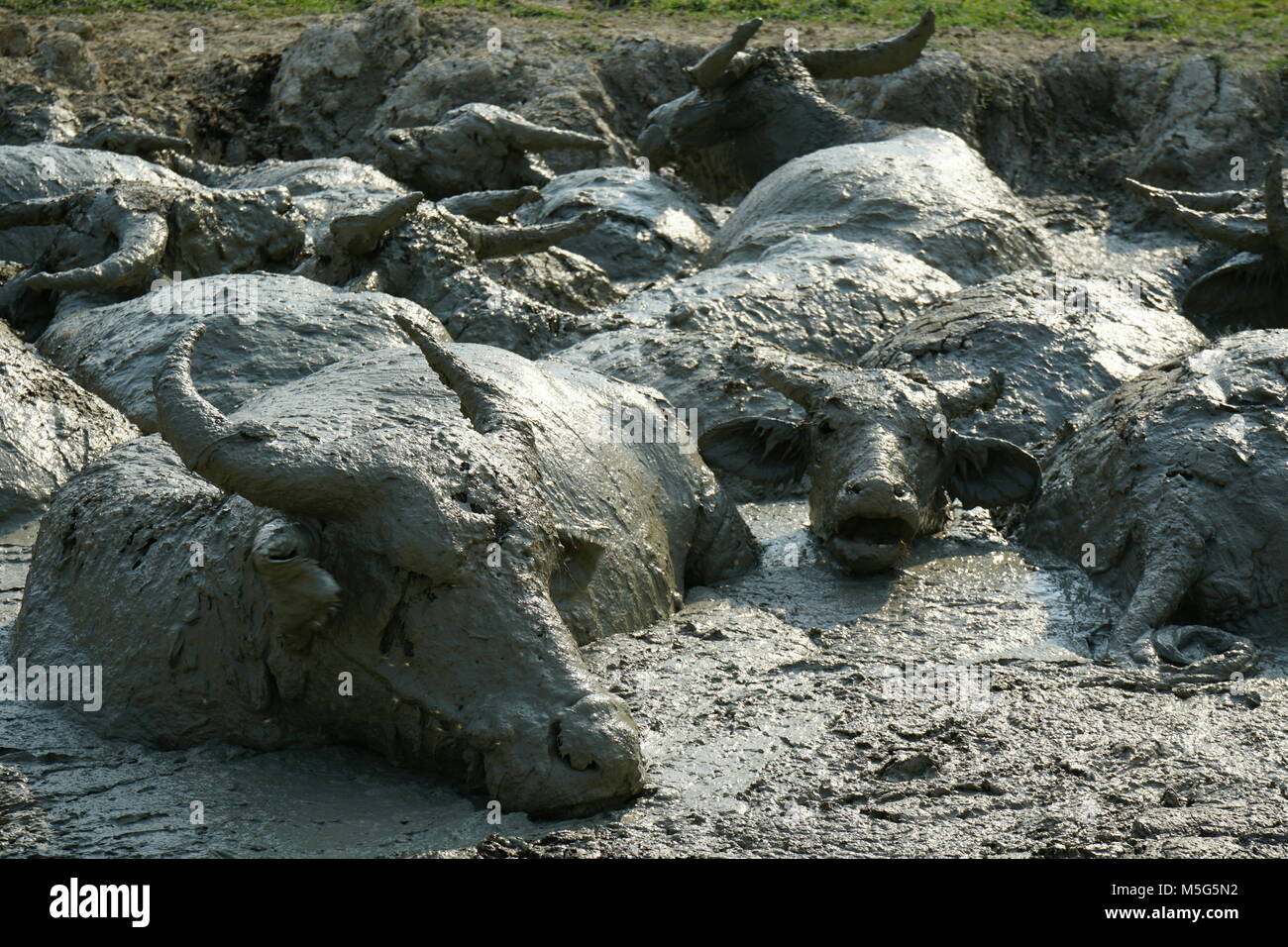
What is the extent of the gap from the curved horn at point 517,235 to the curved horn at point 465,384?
175 inches

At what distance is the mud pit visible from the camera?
3.96 metres

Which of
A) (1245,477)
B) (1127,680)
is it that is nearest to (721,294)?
(1245,477)

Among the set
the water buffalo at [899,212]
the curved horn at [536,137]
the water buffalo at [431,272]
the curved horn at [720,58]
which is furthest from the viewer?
the curved horn at [720,58]

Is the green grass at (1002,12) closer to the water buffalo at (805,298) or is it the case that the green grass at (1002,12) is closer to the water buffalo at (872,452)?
the water buffalo at (805,298)

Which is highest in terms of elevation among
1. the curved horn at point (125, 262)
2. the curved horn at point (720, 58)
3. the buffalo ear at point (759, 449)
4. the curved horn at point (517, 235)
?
the curved horn at point (720, 58)

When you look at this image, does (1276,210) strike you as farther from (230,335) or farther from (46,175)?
(46,175)

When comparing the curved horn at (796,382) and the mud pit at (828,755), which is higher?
the curved horn at (796,382)

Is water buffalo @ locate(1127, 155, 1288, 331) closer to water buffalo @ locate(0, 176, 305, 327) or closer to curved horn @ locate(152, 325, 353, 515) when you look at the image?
water buffalo @ locate(0, 176, 305, 327)

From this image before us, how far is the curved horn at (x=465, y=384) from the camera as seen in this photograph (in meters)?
4.86

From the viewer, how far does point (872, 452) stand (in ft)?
20.5

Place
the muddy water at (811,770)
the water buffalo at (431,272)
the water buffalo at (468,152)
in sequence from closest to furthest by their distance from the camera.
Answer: the muddy water at (811,770)
the water buffalo at (431,272)
the water buffalo at (468,152)

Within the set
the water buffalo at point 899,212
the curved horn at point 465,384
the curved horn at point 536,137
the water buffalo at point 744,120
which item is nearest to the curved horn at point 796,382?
the curved horn at point 465,384
